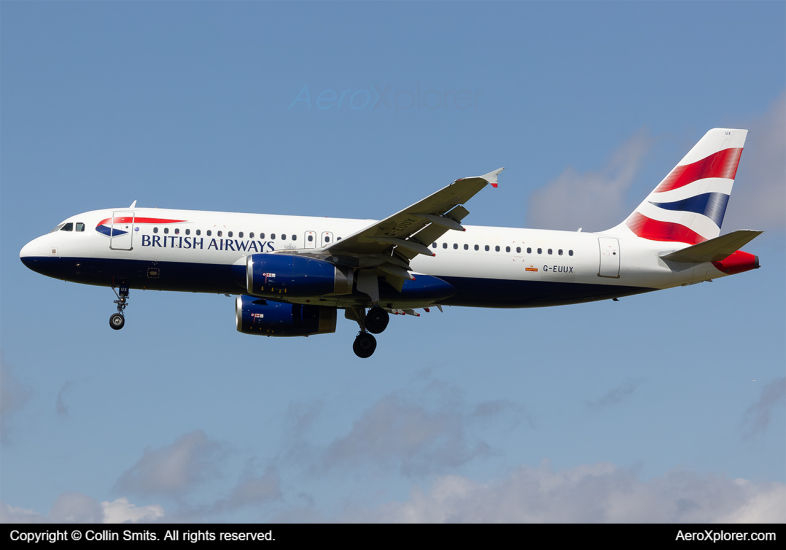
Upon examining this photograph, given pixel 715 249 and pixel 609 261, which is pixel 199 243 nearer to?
pixel 609 261

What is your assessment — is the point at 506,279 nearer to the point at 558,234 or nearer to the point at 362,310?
the point at 558,234

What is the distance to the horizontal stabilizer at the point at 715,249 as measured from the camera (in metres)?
35.1

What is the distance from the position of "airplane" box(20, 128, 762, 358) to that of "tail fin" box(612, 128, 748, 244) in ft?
0.71

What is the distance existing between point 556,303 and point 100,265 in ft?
55.0

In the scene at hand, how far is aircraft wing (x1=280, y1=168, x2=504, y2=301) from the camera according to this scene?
3166 centimetres

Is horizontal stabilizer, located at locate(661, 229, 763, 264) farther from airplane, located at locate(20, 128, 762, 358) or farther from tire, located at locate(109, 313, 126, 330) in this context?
Answer: tire, located at locate(109, 313, 126, 330)

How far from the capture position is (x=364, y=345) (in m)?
37.9

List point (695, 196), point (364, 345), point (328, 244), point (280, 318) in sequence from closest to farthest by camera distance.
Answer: point (328, 244), point (364, 345), point (280, 318), point (695, 196)

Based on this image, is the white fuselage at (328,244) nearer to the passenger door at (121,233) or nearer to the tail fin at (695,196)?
the passenger door at (121,233)

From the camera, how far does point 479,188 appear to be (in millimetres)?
31188

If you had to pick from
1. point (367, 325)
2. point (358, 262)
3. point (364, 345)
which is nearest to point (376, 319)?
point (367, 325)

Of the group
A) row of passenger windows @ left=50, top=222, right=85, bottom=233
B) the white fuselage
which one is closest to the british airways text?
the white fuselage

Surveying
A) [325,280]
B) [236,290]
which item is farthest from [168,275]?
[325,280]

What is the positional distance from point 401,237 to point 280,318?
675cm
